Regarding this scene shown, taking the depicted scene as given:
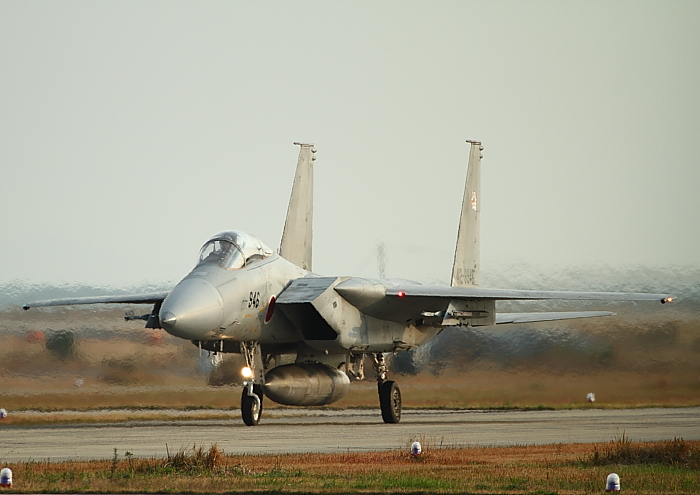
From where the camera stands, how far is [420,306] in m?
17.3

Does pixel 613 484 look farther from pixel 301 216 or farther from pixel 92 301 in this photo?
pixel 301 216

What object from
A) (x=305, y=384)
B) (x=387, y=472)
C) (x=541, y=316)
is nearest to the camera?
(x=387, y=472)

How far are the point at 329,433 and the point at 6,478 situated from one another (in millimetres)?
6562

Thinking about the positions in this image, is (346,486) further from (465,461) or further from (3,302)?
(3,302)

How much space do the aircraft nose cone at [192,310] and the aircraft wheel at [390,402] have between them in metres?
3.89

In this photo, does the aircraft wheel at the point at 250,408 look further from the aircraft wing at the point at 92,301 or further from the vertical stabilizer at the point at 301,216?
the vertical stabilizer at the point at 301,216

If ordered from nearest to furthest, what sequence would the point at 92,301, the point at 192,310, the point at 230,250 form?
1. the point at 192,310
2. the point at 230,250
3. the point at 92,301

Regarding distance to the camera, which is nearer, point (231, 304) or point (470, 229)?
point (231, 304)

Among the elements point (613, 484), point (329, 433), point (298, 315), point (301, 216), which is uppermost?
point (301, 216)

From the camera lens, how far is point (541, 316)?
65.6 ft

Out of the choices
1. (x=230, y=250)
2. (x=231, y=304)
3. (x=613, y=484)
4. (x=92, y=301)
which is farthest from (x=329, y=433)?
(x=613, y=484)

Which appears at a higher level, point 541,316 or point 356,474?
point 541,316

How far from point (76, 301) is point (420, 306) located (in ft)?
19.5

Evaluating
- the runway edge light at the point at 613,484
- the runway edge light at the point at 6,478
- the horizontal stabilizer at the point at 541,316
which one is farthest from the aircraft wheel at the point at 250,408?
the runway edge light at the point at 613,484
